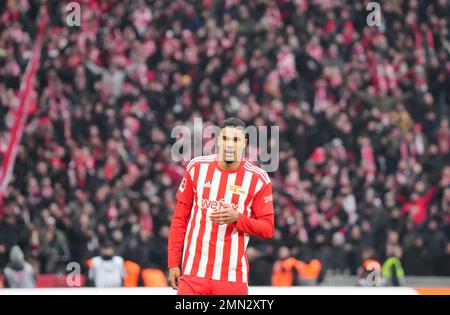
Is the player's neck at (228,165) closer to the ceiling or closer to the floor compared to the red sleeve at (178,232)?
closer to the ceiling

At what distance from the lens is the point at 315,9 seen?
19438 mm

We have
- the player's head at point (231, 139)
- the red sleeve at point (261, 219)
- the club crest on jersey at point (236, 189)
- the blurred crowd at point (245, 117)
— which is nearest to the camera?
the player's head at point (231, 139)

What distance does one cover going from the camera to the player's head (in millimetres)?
6441

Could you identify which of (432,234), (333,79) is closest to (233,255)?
(432,234)

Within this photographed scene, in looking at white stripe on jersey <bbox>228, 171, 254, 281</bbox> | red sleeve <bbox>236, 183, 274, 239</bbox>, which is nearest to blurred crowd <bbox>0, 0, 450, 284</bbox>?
white stripe on jersey <bbox>228, 171, 254, 281</bbox>

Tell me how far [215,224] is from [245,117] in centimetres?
1049

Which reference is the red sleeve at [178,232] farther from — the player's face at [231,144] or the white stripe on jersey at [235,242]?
the player's face at [231,144]

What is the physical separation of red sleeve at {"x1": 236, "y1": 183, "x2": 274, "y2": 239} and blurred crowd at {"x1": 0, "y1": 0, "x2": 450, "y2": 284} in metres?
7.78

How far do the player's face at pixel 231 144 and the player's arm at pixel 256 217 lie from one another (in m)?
0.29

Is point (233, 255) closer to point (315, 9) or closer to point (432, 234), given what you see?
point (432, 234)

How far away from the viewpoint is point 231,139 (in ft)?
21.3

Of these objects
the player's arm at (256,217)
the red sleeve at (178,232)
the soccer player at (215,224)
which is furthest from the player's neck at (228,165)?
the red sleeve at (178,232)

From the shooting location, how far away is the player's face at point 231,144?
254 inches
